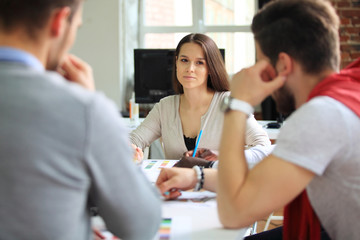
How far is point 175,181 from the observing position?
1.25m

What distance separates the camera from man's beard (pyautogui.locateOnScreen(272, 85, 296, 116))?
3.50 feet

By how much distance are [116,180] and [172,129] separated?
1563mm

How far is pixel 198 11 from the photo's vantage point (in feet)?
15.5

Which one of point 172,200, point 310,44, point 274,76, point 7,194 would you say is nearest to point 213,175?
point 172,200

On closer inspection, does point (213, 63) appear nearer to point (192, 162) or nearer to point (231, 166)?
point (192, 162)

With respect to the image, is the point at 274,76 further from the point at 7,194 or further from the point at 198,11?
the point at 198,11

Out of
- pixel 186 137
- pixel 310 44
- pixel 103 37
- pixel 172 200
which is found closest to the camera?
pixel 310 44

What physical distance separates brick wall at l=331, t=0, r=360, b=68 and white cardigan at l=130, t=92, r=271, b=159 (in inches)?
105

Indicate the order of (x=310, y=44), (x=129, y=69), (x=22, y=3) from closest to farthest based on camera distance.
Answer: (x=22, y=3), (x=310, y=44), (x=129, y=69)

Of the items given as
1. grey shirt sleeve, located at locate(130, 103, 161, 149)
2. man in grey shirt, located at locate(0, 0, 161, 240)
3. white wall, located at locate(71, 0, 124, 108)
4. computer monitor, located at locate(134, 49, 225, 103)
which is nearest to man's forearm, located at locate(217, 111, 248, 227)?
man in grey shirt, located at locate(0, 0, 161, 240)

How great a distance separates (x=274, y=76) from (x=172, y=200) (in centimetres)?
48

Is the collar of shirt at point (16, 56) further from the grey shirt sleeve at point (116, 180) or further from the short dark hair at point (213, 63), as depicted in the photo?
the short dark hair at point (213, 63)

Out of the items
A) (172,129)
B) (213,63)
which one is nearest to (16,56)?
(172,129)

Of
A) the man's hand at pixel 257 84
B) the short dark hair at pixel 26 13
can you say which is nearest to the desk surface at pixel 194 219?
the man's hand at pixel 257 84
